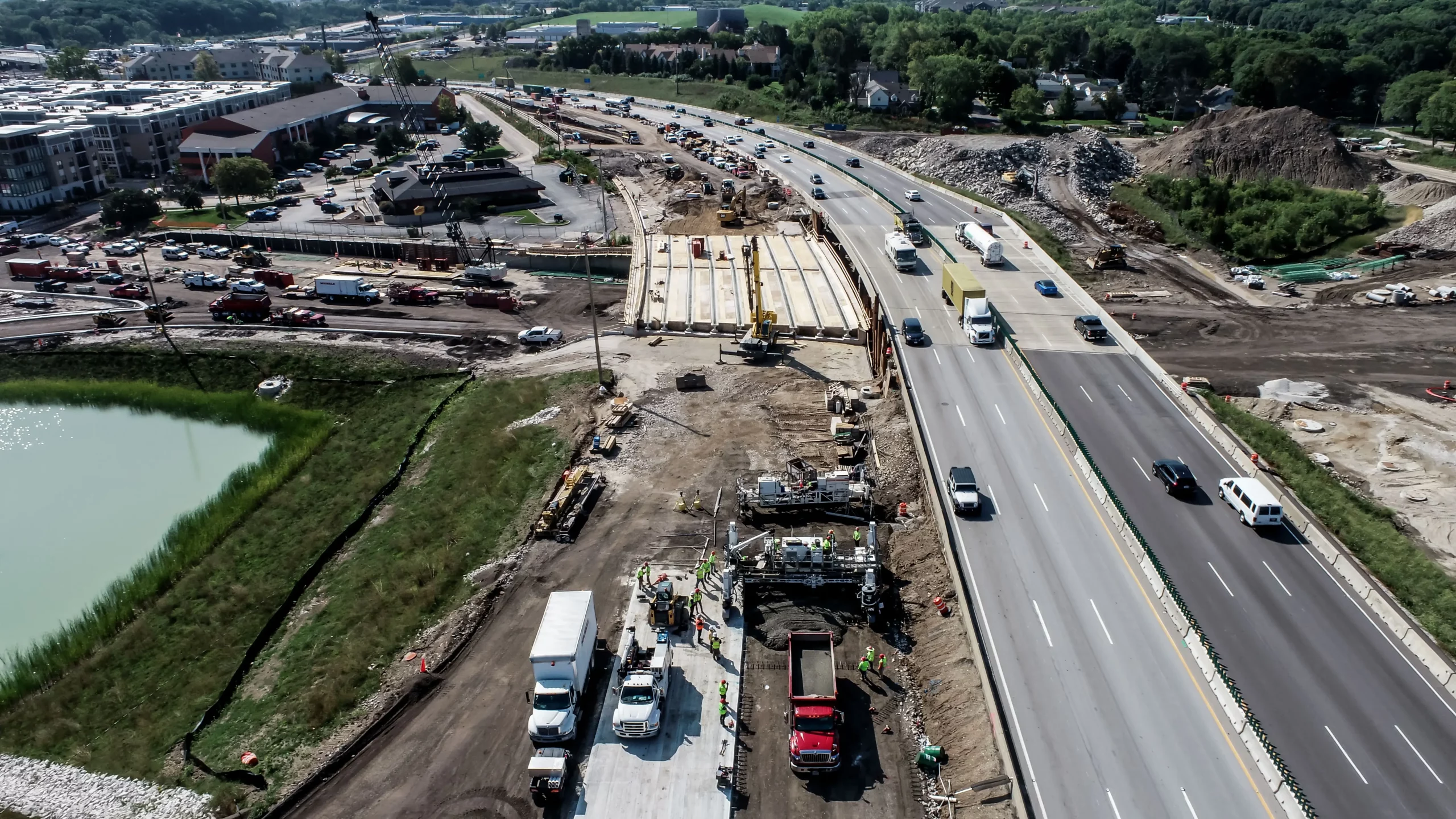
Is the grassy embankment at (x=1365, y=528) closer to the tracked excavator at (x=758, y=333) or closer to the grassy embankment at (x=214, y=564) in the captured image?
the tracked excavator at (x=758, y=333)

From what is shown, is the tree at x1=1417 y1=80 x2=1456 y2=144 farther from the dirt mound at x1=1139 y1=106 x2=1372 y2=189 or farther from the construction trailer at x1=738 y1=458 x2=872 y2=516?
the construction trailer at x1=738 y1=458 x2=872 y2=516

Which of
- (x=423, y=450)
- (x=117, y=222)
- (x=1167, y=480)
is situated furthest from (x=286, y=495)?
(x=117, y=222)

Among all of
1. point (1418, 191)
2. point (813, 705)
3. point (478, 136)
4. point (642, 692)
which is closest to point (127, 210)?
point (478, 136)

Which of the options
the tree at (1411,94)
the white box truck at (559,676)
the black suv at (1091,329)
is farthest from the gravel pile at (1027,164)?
the white box truck at (559,676)

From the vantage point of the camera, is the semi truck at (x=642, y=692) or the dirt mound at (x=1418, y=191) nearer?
the semi truck at (x=642, y=692)

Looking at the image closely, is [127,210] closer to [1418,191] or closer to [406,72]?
[406,72]

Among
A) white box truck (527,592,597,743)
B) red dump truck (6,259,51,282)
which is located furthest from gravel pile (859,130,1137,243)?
red dump truck (6,259,51,282)

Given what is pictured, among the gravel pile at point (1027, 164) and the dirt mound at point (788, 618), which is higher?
the gravel pile at point (1027, 164)
